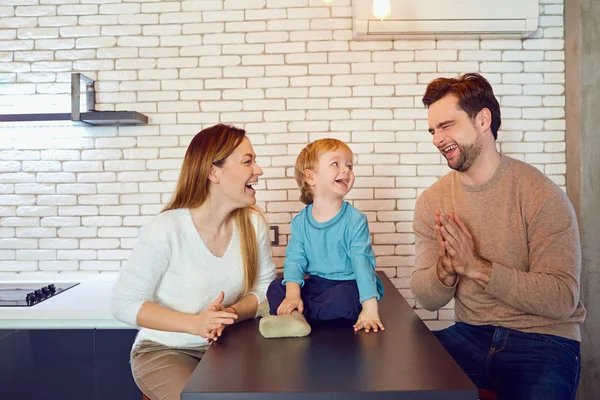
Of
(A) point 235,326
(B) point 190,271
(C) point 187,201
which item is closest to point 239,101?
(C) point 187,201

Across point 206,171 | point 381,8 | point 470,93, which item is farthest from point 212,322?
point 381,8

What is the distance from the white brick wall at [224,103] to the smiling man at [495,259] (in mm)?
870

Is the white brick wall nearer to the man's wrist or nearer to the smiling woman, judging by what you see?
the smiling woman

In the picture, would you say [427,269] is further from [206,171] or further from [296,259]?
[206,171]

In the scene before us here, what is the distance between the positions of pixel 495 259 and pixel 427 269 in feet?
0.99

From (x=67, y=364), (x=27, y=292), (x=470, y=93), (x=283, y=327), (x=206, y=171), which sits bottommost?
(x=67, y=364)

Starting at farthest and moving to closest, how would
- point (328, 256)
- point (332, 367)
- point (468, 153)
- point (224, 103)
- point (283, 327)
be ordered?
point (224, 103) → point (468, 153) → point (328, 256) → point (283, 327) → point (332, 367)

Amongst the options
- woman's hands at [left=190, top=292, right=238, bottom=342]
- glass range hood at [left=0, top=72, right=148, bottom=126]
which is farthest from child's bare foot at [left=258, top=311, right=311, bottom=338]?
glass range hood at [left=0, top=72, right=148, bottom=126]

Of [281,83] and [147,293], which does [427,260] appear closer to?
[147,293]

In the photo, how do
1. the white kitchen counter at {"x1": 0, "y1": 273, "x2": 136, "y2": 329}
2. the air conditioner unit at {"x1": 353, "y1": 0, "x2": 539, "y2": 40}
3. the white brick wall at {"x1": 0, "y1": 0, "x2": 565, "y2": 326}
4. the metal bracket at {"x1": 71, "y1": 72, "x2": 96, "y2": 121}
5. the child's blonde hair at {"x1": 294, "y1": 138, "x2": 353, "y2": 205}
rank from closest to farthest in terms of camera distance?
the child's blonde hair at {"x1": 294, "y1": 138, "x2": 353, "y2": 205}, the white kitchen counter at {"x1": 0, "y1": 273, "x2": 136, "y2": 329}, the metal bracket at {"x1": 71, "y1": 72, "x2": 96, "y2": 121}, the air conditioner unit at {"x1": 353, "y1": 0, "x2": 539, "y2": 40}, the white brick wall at {"x1": 0, "y1": 0, "x2": 565, "y2": 326}

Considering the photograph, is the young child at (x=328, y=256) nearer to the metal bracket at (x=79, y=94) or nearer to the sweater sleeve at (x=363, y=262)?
the sweater sleeve at (x=363, y=262)

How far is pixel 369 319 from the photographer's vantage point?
5.84 feet

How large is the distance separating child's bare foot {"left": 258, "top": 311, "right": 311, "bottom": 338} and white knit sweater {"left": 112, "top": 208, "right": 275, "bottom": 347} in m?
0.46

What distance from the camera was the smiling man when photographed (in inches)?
77.0
